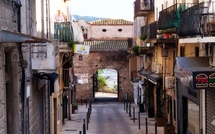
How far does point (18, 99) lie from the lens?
12.0 meters

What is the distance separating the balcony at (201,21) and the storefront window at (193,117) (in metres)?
4.12

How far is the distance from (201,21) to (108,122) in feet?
71.8

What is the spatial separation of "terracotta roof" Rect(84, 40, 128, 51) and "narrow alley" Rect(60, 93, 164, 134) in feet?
27.3

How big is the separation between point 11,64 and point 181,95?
13.5m

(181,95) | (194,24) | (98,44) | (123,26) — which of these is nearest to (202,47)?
(194,24)

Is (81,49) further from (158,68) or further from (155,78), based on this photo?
(158,68)

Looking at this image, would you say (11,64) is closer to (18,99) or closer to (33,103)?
(18,99)

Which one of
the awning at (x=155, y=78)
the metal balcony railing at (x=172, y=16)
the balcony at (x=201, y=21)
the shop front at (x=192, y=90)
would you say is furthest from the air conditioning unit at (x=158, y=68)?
the balcony at (x=201, y=21)

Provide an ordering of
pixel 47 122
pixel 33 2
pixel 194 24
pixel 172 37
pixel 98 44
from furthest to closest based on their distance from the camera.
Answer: pixel 98 44 → pixel 172 37 → pixel 47 122 → pixel 33 2 → pixel 194 24

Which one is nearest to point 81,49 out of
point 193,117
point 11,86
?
point 193,117

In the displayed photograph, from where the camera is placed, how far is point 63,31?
80.2ft

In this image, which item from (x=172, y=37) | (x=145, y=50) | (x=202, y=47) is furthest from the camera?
(x=145, y=50)

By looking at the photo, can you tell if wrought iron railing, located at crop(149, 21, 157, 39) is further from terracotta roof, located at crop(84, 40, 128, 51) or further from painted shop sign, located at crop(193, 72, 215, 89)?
terracotta roof, located at crop(84, 40, 128, 51)

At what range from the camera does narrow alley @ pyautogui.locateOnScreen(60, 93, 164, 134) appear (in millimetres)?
31141
